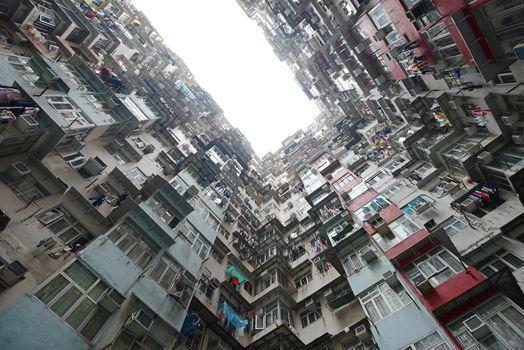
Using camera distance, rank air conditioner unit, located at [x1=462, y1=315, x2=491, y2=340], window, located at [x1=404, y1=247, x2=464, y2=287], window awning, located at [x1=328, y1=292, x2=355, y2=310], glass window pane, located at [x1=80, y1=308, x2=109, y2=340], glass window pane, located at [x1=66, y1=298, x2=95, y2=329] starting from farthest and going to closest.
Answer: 1. window awning, located at [x1=328, y1=292, x2=355, y2=310]
2. window, located at [x1=404, y1=247, x2=464, y2=287]
3. air conditioner unit, located at [x1=462, y1=315, x2=491, y2=340]
4. glass window pane, located at [x1=80, y1=308, x2=109, y2=340]
5. glass window pane, located at [x1=66, y1=298, x2=95, y2=329]

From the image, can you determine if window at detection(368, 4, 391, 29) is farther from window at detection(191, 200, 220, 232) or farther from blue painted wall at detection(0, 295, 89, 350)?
blue painted wall at detection(0, 295, 89, 350)

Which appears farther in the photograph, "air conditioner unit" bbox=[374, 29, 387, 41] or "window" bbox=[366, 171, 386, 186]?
"window" bbox=[366, 171, 386, 186]

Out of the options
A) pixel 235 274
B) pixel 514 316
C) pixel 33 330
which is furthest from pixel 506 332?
pixel 235 274

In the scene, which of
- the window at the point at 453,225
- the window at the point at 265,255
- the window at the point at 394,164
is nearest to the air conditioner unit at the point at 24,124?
the window at the point at 265,255

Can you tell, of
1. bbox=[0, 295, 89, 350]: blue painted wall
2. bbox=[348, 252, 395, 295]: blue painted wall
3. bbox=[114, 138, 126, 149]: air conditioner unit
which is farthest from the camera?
bbox=[114, 138, 126, 149]: air conditioner unit

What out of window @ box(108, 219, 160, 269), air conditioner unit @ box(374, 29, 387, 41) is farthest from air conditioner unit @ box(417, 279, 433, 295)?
air conditioner unit @ box(374, 29, 387, 41)

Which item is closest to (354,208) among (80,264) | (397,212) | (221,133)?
(397,212)

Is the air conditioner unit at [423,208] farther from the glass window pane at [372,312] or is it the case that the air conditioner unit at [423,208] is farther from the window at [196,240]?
the window at [196,240]

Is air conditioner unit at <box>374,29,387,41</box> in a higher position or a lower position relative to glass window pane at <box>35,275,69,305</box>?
lower
